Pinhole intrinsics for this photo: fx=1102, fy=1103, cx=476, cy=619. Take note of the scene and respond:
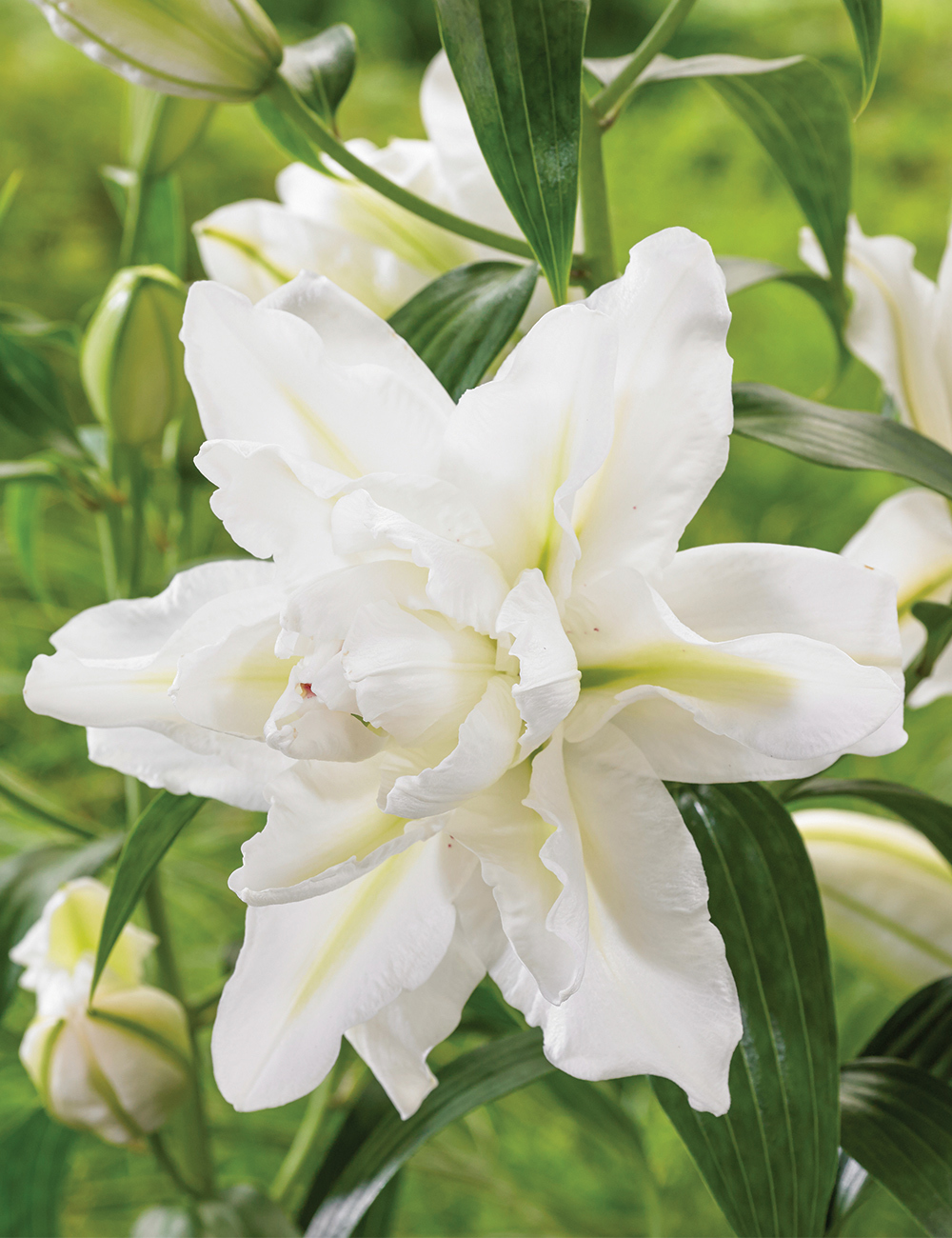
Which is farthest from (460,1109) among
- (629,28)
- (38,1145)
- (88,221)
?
(629,28)

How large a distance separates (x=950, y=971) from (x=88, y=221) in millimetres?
1424

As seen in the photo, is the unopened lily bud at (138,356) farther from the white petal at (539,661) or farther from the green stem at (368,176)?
the white petal at (539,661)

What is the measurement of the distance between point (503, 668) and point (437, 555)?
0.03m

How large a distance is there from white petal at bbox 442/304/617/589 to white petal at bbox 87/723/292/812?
75 millimetres

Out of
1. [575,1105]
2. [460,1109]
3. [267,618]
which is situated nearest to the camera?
[267,618]

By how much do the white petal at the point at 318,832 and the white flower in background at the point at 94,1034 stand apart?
20cm

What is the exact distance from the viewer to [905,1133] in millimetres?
320

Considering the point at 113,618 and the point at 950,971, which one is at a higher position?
the point at 113,618

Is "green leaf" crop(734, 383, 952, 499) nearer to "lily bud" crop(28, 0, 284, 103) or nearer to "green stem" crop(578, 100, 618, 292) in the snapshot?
"green stem" crop(578, 100, 618, 292)

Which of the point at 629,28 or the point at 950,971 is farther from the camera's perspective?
the point at 629,28

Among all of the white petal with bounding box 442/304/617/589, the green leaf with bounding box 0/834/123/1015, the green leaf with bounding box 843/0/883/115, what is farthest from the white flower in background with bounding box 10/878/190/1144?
the green leaf with bounding box 843/0/883/115

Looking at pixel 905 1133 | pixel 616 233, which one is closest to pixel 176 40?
pixel 905 1133

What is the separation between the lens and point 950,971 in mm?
403

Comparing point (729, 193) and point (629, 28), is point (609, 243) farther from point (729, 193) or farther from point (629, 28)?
point (629, 28)
